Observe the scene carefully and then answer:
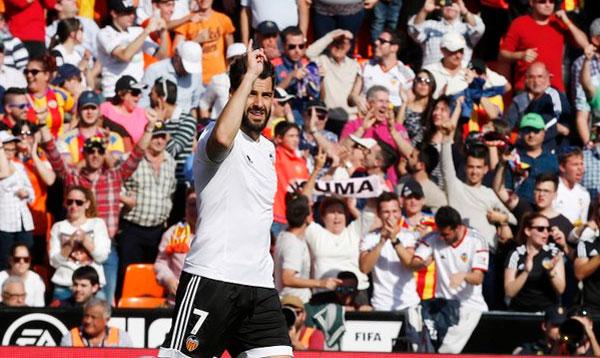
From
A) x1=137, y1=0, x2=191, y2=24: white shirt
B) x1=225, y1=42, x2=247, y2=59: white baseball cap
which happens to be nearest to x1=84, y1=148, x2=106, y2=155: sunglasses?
x1=225, y1=42, x2=247, y2=59: white baseball cap

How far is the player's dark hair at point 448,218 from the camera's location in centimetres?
1162

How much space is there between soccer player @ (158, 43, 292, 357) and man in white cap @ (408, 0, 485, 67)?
8.53m

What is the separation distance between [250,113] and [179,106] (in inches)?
284

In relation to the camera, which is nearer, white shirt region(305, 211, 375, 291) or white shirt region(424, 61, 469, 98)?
white shirt region(305, 211, 375, 291)

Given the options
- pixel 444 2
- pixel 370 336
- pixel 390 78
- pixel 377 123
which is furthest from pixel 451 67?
A: pixel 370 336

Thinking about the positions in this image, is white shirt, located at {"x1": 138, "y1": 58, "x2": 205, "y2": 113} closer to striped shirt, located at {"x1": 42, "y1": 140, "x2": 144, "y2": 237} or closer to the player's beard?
striped shirt, located at {"x1": 42, "y1": 140, "x2": 144, "y2": 237}

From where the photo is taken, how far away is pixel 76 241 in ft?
38.4

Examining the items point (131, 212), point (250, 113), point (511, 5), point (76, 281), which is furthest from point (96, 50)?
point (250, 113)

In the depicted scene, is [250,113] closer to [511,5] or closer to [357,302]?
[357,302]

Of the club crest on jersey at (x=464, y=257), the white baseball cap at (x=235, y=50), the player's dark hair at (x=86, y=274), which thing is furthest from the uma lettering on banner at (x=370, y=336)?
the white baseball cap at (x=235, y=50)

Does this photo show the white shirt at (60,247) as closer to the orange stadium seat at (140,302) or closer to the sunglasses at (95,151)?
the orange stadium seat at (140,302)

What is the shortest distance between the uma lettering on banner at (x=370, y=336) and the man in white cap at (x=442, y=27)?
449cm

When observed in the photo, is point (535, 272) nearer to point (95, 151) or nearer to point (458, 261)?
point (458, 261)

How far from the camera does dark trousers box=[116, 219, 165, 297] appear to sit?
12258 mm
